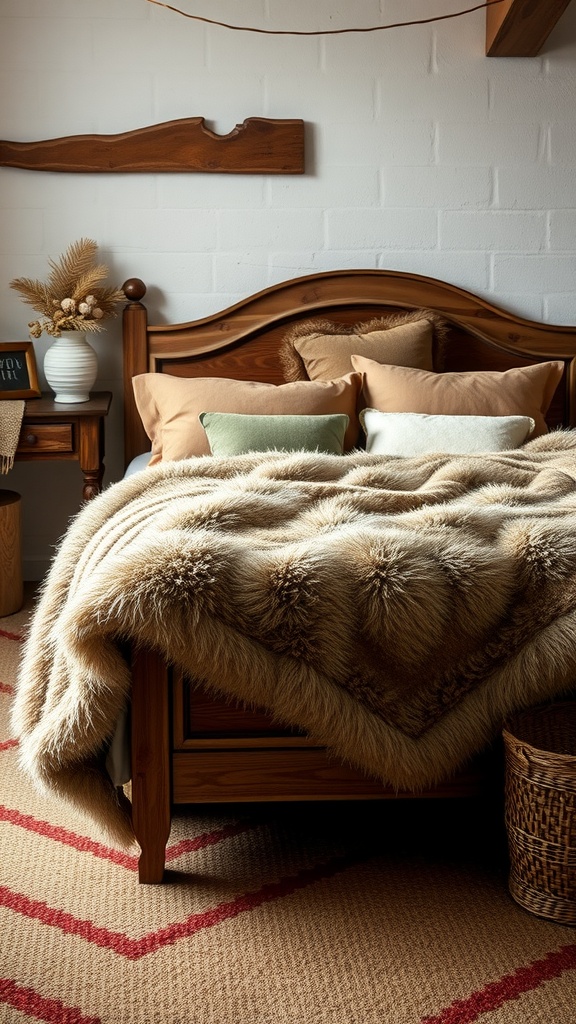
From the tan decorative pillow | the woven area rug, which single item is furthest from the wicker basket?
the tan decorative pillow

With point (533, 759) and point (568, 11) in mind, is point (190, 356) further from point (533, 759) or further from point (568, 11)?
point (533, 759)

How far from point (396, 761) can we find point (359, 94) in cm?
259

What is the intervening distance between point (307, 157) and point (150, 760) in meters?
2.46

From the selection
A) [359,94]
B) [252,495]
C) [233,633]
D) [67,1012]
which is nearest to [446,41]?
[359,94]

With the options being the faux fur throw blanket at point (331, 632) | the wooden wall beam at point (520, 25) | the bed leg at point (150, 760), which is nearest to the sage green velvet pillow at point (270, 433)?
the faux fur throw blanket at point (331, 632)

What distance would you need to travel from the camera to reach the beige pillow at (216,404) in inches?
117

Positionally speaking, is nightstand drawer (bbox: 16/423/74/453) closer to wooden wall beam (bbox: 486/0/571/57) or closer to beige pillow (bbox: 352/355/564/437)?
beige pillow (bbox: 352/355/564/437)

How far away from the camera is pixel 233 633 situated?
5.14 ft

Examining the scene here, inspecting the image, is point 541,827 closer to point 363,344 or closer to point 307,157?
point 363,344

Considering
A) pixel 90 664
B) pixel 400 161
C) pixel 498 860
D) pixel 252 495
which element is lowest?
pixel 498 860

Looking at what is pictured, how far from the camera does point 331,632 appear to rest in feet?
5.26

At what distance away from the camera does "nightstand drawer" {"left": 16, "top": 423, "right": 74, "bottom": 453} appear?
3.12m

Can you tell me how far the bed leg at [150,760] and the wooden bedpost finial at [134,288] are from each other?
206 cm

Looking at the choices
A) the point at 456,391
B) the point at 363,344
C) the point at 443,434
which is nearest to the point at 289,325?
the point at 363,344
